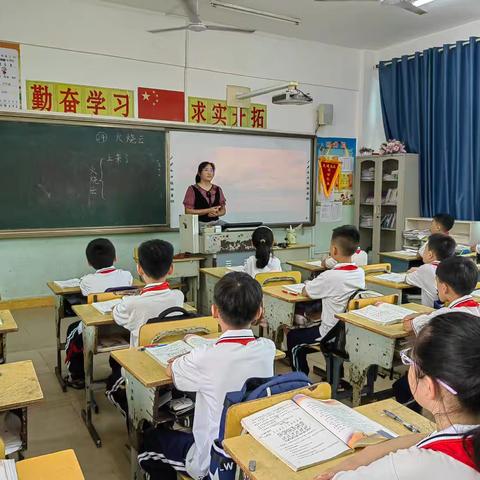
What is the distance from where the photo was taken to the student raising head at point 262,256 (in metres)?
3.77

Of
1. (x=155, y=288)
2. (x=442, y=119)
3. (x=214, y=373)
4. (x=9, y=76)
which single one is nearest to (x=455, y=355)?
(x=214, y=373)

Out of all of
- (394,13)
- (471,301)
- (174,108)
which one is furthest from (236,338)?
(394,13)

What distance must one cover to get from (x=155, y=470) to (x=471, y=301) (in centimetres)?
153

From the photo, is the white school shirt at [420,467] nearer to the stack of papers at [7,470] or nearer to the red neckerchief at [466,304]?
the stack of papers at [7,470]

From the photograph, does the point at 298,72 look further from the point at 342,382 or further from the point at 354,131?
the point at 342,382

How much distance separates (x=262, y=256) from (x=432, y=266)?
4.01ft

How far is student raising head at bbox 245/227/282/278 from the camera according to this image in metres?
3.77

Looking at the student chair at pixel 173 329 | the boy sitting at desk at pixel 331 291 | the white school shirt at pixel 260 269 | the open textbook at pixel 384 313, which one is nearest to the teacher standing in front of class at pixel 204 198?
the white school shirt at pixel 260 269

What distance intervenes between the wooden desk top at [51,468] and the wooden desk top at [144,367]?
522mm

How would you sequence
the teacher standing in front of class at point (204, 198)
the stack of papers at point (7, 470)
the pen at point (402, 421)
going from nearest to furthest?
the stack of papers at point (7, 470) → the pen at point (402, 421) → the teacher standing in front of class at point (204, 198)

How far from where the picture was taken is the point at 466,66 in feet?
19.9

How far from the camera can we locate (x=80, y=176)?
535 centimetres

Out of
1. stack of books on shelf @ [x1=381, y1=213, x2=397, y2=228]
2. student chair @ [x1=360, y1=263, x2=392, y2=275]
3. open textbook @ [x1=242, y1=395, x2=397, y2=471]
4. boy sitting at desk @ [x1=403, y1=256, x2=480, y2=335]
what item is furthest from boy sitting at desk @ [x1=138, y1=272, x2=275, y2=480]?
stack of books on shelf @ [x1=381, y1=213, x2=397, y2=228]

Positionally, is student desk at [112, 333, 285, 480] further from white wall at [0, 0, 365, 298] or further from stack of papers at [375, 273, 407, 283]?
white wall at [0, 0, 365, 298]
